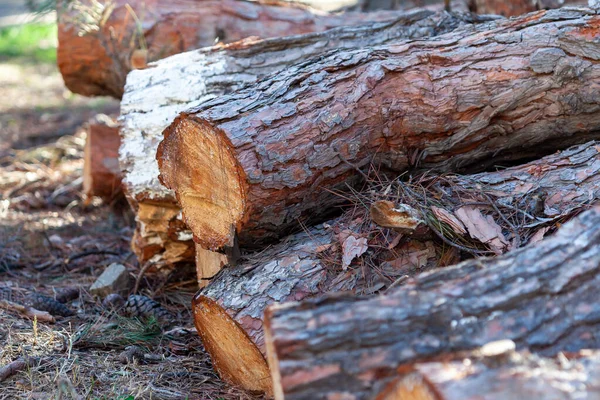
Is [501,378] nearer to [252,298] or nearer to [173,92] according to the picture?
[252,298]

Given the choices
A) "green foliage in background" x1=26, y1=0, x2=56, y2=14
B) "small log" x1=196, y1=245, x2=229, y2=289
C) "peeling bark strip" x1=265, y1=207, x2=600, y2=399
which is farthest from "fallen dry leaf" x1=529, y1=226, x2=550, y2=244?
"green foliage in background" x1=26, y1=0, x2=56, y2=14

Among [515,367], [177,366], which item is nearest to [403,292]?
[515,367]

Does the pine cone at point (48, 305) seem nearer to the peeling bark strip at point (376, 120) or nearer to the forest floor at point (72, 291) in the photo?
the forest floor at point (72, 291)

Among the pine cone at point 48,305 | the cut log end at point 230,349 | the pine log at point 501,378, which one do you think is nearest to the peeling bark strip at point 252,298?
the cut log end at point 230,349

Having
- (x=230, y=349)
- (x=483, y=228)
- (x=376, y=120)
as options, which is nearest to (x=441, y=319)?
(x=483, y=228)

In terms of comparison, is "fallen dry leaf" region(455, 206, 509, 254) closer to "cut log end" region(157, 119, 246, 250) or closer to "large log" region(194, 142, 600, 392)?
"large log" region(194, 142, 600, 392)

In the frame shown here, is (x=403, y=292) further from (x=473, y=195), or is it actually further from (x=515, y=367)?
(x=473, y=195)
